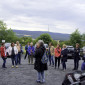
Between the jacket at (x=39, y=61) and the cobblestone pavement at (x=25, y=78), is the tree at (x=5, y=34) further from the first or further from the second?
the jacket at (x=39, y=61)

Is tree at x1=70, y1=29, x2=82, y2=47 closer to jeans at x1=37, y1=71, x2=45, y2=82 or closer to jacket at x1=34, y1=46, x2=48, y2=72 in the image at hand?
jeans at x1=37, y1=71, x2=45, y2=82

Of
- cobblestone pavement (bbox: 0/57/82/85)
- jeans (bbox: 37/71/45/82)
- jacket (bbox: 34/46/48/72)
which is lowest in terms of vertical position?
cobblestone pavement (bbox: 0/57/82/85)

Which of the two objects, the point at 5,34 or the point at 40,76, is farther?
the point at 5,34

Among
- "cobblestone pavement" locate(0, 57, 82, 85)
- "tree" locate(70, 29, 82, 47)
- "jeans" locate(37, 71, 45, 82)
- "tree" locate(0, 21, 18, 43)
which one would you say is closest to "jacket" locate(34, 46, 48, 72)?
"jeans" locate(37, 71, 45, 82)

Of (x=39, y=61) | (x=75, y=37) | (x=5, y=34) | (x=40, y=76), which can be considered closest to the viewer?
(x=39, y=61)

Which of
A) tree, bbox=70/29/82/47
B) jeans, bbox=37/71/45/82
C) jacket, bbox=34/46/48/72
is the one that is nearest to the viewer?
jacket, bbox=34/46/48/72

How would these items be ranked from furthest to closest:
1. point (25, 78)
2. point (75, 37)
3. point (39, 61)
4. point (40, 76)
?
point (75, 37) → point (25, 78) → point (40, 76) → point (39, 61)

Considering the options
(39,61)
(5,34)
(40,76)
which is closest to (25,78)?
(40,76)

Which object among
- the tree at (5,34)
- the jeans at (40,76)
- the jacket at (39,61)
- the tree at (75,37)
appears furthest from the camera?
the tree at (5,34)

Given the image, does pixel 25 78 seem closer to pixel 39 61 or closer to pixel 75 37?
pixel 39 61

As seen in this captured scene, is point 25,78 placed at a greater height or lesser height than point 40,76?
lesser

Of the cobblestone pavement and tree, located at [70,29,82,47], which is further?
tree, located at [70,29,82,47]

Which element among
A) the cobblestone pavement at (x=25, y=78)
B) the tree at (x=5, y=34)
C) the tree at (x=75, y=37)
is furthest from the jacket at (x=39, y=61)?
the tree at (x=5, y=34)

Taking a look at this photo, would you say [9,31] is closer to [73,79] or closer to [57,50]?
[57,50]
